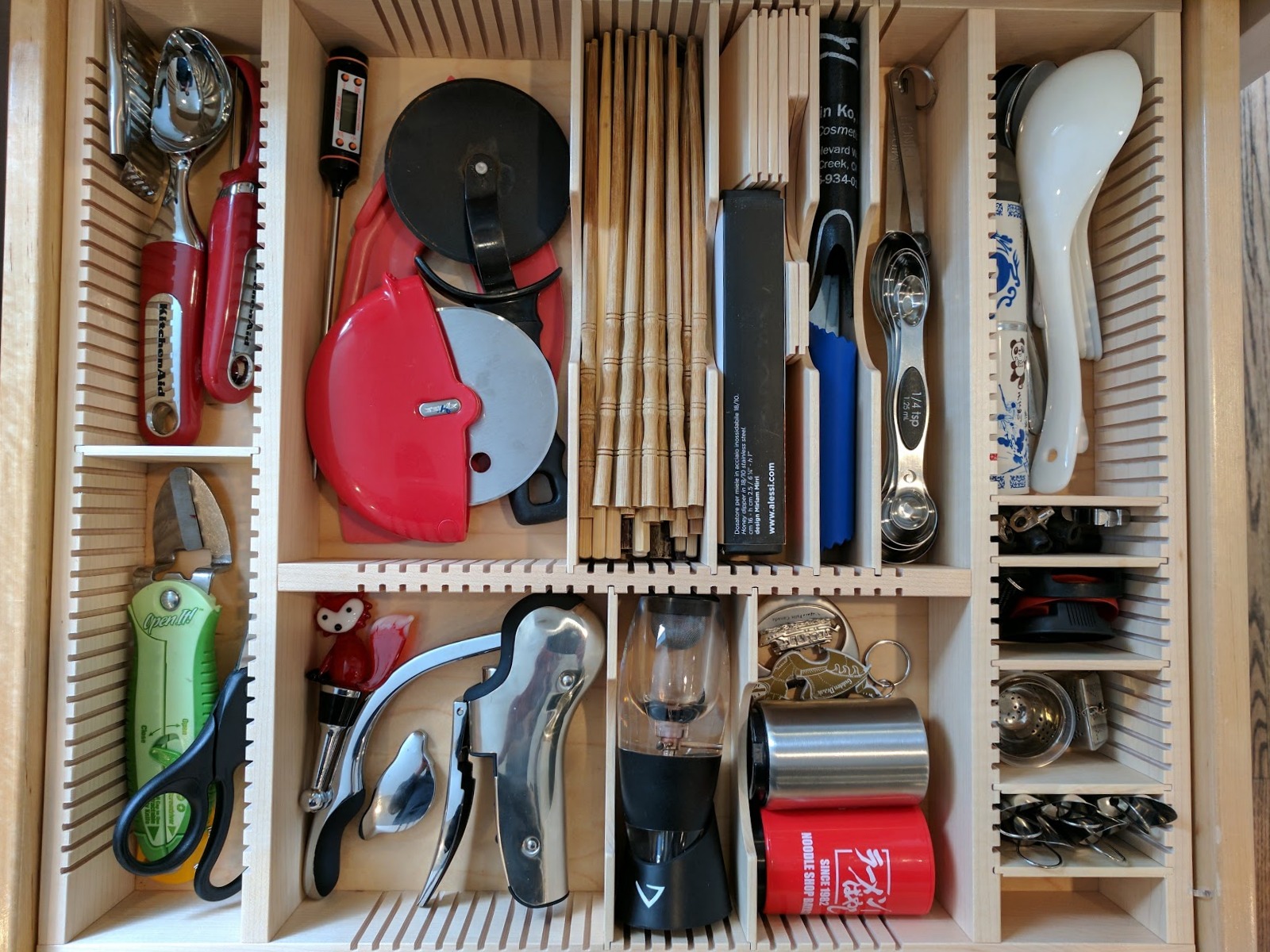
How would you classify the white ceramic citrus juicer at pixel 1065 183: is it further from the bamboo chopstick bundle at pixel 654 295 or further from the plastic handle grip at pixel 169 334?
the plastic handle grip at pixel 169 334

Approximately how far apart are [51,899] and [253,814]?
0.22m

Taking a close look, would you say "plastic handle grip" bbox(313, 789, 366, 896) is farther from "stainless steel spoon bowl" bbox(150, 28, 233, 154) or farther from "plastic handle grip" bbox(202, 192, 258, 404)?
"stainless steel spoon bowl" bbox(150, 28, 233, 154)

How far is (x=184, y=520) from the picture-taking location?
1021 millimetres

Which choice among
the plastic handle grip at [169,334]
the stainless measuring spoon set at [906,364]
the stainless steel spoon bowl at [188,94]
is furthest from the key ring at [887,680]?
the stainless steel spoon bowl at [188,94]

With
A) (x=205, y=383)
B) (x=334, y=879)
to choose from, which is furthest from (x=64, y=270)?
(x=334, y=879)

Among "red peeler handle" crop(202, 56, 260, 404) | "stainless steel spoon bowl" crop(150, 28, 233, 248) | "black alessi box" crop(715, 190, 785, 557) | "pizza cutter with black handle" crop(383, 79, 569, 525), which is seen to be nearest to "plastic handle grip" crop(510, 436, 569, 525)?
"pizza cutter with black handle" crop(383, 79, 569, 525)

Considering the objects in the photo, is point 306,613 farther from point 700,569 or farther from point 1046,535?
point 1046,535

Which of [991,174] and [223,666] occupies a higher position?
[991,174]

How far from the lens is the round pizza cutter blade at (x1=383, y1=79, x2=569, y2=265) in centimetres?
102

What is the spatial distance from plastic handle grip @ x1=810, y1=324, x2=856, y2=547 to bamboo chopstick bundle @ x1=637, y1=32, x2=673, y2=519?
0.20 m

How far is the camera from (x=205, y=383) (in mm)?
1007

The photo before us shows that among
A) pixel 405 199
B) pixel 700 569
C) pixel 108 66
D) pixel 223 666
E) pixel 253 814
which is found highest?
pixel 108 66

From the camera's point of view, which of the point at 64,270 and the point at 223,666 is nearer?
the point at 64,270

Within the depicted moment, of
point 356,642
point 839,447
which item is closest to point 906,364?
point 839,447
